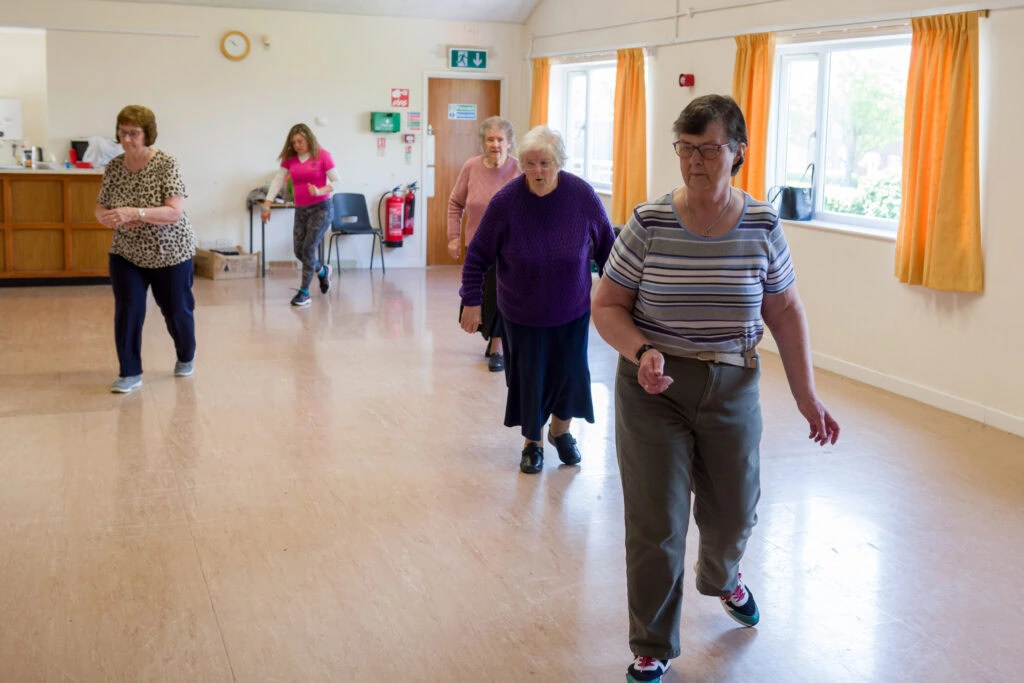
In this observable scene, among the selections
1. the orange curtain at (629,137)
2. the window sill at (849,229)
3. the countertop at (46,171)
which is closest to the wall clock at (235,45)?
the countertop at (46,171)

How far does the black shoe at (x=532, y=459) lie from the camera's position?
4.60 m

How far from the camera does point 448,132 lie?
1130 centimetres

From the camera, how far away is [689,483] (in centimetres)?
274

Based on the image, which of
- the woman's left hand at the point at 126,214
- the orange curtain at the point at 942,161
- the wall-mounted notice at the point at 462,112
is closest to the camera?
the woman's left hand at the point at 126,214

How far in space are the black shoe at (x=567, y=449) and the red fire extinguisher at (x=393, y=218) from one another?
21.7 feet

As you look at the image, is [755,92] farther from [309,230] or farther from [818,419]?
[818,419]

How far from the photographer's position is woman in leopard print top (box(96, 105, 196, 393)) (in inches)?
216

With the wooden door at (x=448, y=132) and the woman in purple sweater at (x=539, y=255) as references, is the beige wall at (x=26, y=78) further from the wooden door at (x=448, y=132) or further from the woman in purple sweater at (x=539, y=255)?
the woman in purple sweater at (x=539, y=255)

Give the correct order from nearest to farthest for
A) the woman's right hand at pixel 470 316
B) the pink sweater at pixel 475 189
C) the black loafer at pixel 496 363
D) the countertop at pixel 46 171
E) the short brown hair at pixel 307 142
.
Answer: the woman's right hand at pixel 470 316 < the pink sweater at pixel 475 189 < the black loafer at pixel 496 363 < the short brown hair at pixel 307 142 < the countertop at pixel 46 171

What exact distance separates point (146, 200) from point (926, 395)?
13.8 feet

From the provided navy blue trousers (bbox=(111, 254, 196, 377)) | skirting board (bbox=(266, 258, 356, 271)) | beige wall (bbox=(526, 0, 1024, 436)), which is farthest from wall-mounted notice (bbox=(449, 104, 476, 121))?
navy blue trousers (bbox=(111, 254, 196, 377))

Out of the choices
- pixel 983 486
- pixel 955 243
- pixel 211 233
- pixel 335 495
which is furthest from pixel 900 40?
pixel 211 233

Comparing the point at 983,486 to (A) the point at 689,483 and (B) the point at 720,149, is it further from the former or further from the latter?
(B) the point at 720,149

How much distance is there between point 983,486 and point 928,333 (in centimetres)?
165
